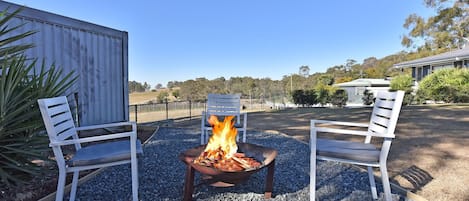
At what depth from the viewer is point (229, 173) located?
5.73ft

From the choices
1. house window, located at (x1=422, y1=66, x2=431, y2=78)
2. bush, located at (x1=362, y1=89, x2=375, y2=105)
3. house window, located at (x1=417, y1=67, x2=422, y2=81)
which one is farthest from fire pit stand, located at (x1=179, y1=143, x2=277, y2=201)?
house window, located at (x1=417, y1=67, x2=422, y2=81)

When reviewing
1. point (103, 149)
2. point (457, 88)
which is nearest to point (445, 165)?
point (103, 149)

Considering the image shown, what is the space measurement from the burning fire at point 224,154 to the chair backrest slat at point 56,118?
96 cm

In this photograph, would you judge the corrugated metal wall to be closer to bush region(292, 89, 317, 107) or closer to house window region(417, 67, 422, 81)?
bush region(292, 89, 317, 107)

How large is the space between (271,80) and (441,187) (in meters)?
23.3

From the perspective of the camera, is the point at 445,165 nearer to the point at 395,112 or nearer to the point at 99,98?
the point at 395,112

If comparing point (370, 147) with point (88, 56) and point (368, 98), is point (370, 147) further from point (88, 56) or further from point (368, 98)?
point (368, 98)

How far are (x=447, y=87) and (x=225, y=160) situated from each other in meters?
13.0

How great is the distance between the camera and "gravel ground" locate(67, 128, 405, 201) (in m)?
2.07

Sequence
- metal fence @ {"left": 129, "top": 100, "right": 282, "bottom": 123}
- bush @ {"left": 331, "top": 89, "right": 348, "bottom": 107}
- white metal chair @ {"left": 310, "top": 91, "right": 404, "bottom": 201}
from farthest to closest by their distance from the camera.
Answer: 1. bush @ {"left": 331, "top": 89, "right": 348, "bottom": 107}
2. metal fence @ {"left": 129, "top": 100, "right": 282, "bottom": 123}
3. white metal chair @ {"left": 310, "top": 91, "right": 404, "bottom": 201}

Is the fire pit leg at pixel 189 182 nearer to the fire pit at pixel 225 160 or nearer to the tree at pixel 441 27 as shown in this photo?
the fire pit at pixel 225 160

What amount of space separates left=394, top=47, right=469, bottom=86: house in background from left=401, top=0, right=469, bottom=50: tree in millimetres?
3967

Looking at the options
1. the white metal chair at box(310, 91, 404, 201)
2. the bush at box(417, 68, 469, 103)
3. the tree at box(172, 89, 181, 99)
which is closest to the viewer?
the white metal chair at box(310, 91, 404, 201)

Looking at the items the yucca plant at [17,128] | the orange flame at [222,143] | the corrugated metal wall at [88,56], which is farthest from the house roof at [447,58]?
the yucca plant at [17,128]
